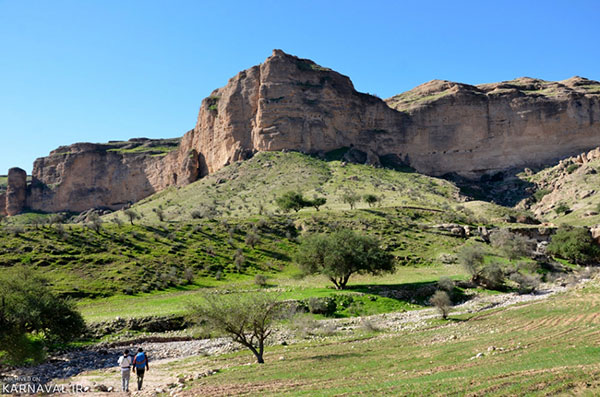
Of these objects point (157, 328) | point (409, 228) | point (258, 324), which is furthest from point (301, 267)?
point (409, 228)

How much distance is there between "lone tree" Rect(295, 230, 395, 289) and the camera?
135ft

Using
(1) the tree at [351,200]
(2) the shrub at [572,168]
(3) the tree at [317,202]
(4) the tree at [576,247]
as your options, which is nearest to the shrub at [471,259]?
(4) the tree at [576,247]

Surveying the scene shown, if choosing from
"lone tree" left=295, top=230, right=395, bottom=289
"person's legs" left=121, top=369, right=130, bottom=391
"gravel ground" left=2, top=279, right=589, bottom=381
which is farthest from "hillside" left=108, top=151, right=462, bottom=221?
"person's legs" left=121, top=369, right=130, bottom=391

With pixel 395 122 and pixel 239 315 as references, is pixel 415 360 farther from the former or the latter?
pixel 395 122

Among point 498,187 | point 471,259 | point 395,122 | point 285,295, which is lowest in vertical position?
point 285,295

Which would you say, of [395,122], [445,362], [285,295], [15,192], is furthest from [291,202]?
[15,192]

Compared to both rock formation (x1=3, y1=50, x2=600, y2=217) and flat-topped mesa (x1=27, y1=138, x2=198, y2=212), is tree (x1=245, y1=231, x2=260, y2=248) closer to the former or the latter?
rock formation (x1=3, y1=50, x2=600, y2=217)

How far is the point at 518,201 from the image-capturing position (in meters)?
110

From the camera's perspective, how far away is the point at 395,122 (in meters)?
136

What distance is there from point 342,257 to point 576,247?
36030mm

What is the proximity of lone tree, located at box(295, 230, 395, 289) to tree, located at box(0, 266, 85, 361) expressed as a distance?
21.6 m

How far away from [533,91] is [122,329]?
14807 cm

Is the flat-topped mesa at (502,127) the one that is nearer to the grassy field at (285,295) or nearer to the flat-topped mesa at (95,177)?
the flat-topped mesa at (95,177)

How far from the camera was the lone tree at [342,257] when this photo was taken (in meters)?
41.1
